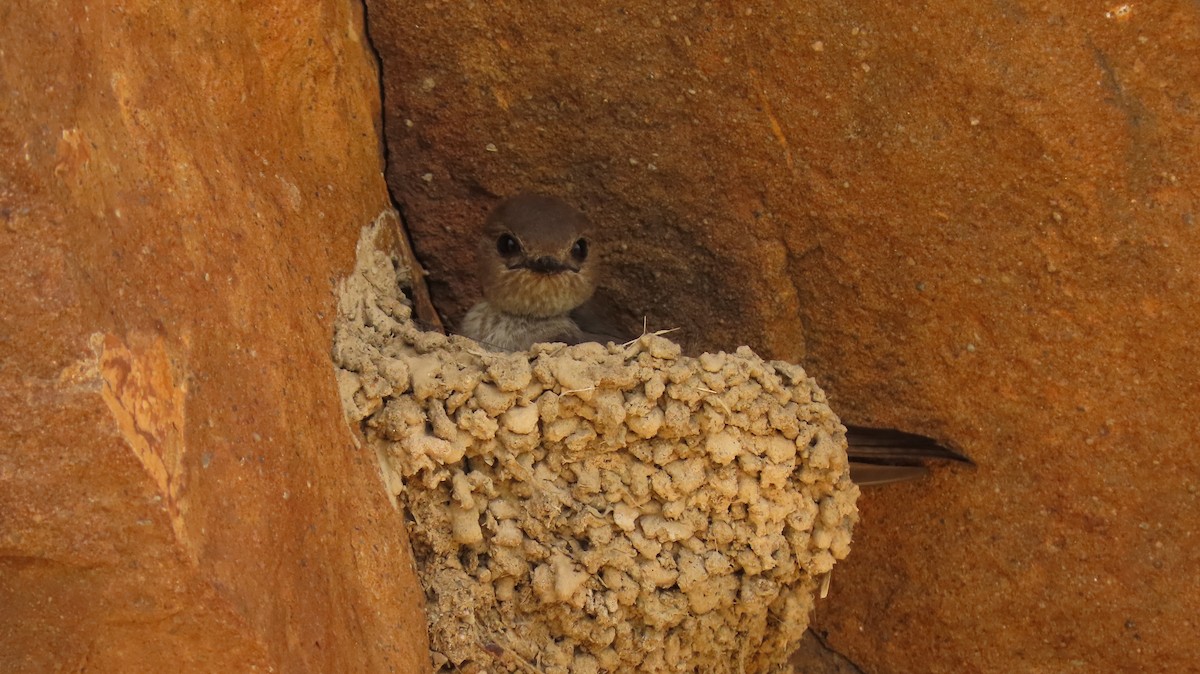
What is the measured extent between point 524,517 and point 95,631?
1426mm

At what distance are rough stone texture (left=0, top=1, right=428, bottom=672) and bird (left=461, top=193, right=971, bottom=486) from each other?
1063 millimetres

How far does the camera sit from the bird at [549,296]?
4.58 meters

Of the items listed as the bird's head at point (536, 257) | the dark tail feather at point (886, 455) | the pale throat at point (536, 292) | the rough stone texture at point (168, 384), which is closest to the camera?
the rough stone texture at point (168, 384)

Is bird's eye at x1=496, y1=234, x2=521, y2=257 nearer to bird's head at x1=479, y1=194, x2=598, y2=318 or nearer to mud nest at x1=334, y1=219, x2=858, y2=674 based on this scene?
bird's head at x1=479, y1=194, x2=598, y2=318

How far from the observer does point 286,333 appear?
3.53 m

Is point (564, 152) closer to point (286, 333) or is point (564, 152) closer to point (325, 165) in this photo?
point (325, 165)

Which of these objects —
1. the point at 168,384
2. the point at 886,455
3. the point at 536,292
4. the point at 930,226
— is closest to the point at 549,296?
the point at 536,292

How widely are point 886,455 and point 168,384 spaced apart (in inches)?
94.9

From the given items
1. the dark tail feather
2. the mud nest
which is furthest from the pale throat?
the dark tail feather

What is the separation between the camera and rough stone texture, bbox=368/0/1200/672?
391 centimetres

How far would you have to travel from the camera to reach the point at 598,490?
414cm

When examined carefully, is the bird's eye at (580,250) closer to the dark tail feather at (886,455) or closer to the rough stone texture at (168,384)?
the dark tail feather at (886,455)

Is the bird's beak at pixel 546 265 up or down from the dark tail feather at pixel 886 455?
up

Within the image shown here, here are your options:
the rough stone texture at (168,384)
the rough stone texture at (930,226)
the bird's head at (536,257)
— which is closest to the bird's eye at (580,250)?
the bird's head at (536,257)
